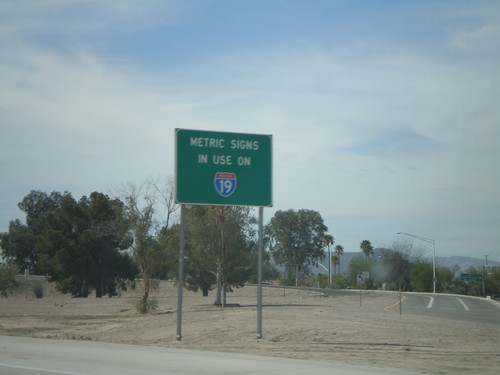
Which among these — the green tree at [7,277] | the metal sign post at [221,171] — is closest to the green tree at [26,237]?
the green tree at [7,277]

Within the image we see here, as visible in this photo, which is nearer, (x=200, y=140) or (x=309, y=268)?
(x=200, y=140)

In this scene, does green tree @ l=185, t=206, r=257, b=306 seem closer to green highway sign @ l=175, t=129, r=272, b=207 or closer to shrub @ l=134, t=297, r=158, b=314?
shrub @ l=134, t=297, r=158, b=314

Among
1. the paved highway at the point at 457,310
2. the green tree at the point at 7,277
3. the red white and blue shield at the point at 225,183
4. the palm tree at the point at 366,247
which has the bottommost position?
the paved highway at the point at 457,310

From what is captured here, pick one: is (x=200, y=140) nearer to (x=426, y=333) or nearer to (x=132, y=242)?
(x=426, y=333)

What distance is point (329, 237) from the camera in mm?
117938

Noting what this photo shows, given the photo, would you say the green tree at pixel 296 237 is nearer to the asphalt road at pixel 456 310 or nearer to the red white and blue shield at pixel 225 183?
the asphalt road at pixel 456 310

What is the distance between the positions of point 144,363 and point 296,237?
102m

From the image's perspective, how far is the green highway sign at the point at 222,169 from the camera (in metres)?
20.9

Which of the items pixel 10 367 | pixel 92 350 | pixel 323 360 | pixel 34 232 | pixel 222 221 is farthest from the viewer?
pixel 34 232

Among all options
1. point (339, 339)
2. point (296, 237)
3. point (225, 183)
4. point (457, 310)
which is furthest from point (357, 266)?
point (225, 183)

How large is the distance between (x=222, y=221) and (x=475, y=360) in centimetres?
3176

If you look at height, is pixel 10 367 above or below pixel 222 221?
below

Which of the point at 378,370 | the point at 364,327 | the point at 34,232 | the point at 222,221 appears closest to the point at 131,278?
the point at 222,221

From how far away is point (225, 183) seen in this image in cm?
2109
